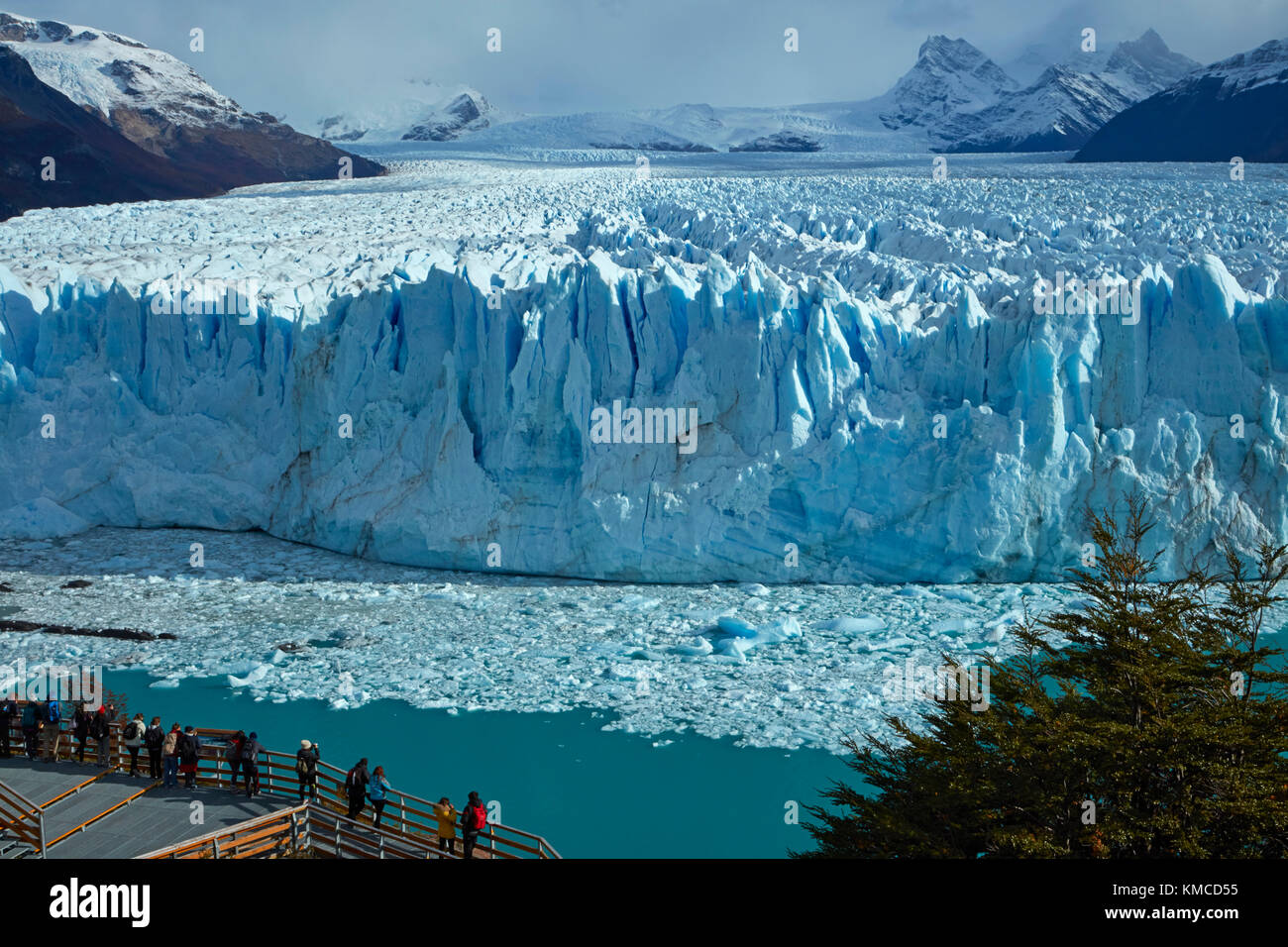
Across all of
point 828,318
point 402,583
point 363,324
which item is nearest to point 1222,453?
point 828,318

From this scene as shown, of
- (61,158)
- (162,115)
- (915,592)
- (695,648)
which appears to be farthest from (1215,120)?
(162,115)

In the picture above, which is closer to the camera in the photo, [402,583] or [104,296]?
[402,583]

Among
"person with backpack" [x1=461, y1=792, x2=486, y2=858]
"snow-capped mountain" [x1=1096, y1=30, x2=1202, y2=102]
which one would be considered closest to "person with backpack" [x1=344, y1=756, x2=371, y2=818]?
"person with backpack" [x1=461, y1=792, x2=486, y2=858]

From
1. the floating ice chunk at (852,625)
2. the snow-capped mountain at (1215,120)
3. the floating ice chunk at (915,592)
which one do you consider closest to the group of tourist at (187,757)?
the floating ice chunk at (852,625)

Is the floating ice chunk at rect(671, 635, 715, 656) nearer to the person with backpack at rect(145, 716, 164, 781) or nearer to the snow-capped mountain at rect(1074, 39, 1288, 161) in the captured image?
the person with backpack at rect(145, 716, 164, 781)

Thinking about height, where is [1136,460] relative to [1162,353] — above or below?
below

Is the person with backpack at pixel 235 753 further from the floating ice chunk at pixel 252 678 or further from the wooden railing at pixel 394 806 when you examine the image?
the floating ice chunk at pixel 252 678
